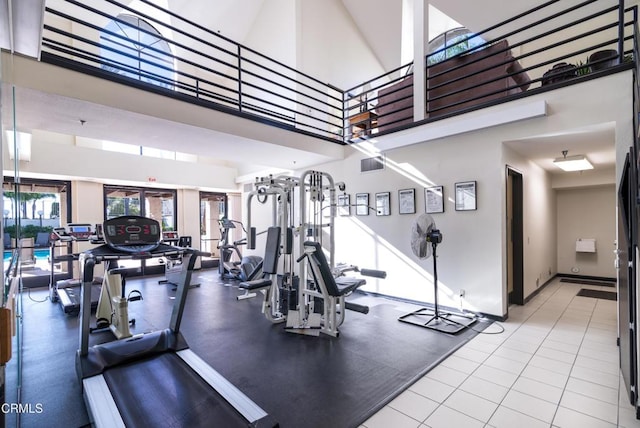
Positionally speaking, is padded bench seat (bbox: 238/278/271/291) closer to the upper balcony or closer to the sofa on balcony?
the upper balcony

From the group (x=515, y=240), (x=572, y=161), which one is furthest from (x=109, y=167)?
(x=572, y=161)

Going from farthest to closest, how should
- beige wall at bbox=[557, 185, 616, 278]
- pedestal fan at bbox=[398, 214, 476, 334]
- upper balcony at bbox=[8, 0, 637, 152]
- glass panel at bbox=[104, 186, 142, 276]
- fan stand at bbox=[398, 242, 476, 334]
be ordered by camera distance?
1. glass panel at bbox=[104, 186, 142, 276]
2. beige wall at bbox=[557, 185, 616, 278]
3. pedestal fan at bbox=[398, 214, 476, 334]
4. fan stand at bbox=[398, 242, 476, 334]
5. upper balcony at bbox=[8, 0, 637, 152]

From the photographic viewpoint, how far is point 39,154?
593cm

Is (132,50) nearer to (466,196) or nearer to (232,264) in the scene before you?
(232,264)

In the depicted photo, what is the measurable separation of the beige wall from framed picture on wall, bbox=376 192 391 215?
4.62 m

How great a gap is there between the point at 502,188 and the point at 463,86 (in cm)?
187

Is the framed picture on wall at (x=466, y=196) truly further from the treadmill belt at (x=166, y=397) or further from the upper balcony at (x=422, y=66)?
the treadmill belt at (x=166, y=397)

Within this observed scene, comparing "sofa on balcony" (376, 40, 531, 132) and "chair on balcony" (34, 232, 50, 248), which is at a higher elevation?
"sofa on balcony" (376, 40, 531, 132)

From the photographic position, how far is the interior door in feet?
7.25

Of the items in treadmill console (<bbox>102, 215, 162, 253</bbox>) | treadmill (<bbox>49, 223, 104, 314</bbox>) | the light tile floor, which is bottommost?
the light tile floor

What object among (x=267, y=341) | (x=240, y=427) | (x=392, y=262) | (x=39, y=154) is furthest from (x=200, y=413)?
(x=39, y=154)

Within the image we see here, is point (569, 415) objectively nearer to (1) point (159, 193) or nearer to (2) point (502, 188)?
(2) point (502, 188)

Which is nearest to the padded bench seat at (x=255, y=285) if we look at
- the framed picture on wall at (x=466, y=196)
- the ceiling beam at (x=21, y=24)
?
the ceiling beam at (x=21, y=24)

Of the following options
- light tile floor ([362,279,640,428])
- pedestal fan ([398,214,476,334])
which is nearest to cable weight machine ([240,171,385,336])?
pedestal fan ([398,214,476,334])
